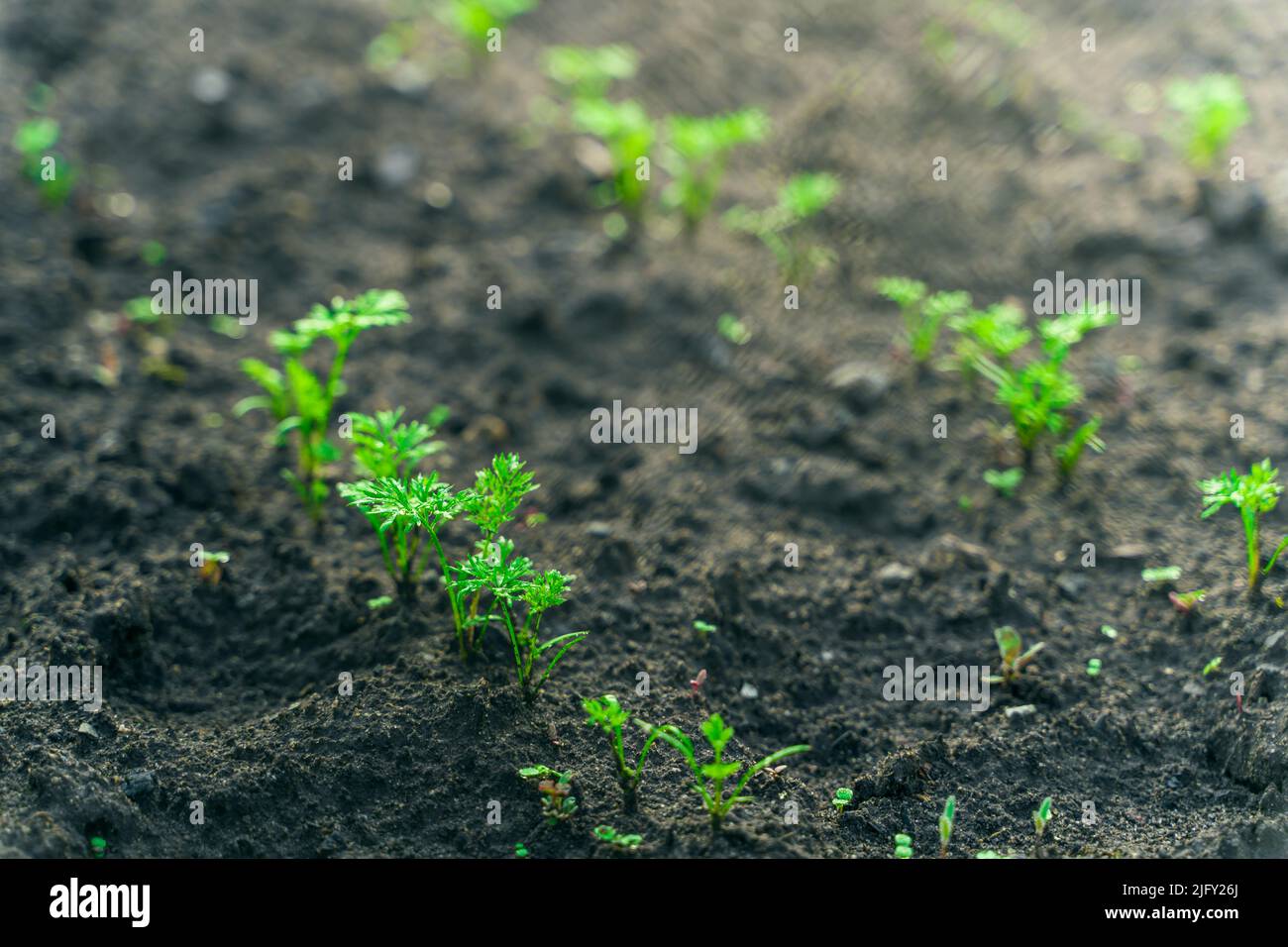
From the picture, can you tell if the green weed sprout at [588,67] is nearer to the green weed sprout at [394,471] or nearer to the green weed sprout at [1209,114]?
the green weed sprout at [1209,114]

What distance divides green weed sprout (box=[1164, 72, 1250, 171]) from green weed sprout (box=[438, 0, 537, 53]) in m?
2.93

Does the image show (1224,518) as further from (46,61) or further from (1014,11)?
(46,61)

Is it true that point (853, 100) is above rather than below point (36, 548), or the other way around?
above

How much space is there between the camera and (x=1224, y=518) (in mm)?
3908

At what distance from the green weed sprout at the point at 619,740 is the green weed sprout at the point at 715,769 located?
0.19 ft

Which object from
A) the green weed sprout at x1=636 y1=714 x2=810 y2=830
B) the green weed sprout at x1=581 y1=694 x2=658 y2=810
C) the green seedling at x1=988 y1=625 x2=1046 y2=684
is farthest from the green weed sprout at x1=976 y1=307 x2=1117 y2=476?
the green weed sprout at x1=581 y1=694 x2=658 y2=810

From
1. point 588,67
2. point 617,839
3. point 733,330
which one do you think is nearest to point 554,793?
point 617,839

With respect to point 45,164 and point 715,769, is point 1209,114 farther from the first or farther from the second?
point 45,164

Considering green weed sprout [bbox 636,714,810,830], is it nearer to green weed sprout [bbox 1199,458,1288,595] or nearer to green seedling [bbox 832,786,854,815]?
green seedling [bbox 832,786,854,815]

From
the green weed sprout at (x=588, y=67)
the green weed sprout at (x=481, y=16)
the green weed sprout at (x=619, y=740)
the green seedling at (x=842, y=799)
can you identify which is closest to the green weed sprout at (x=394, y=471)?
the green weed sprout at (x=619, y=740)

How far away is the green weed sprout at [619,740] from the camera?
9.63 ft

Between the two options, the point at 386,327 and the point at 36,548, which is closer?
the point at 36,548

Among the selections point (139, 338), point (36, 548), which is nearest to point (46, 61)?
point (139, 338)
